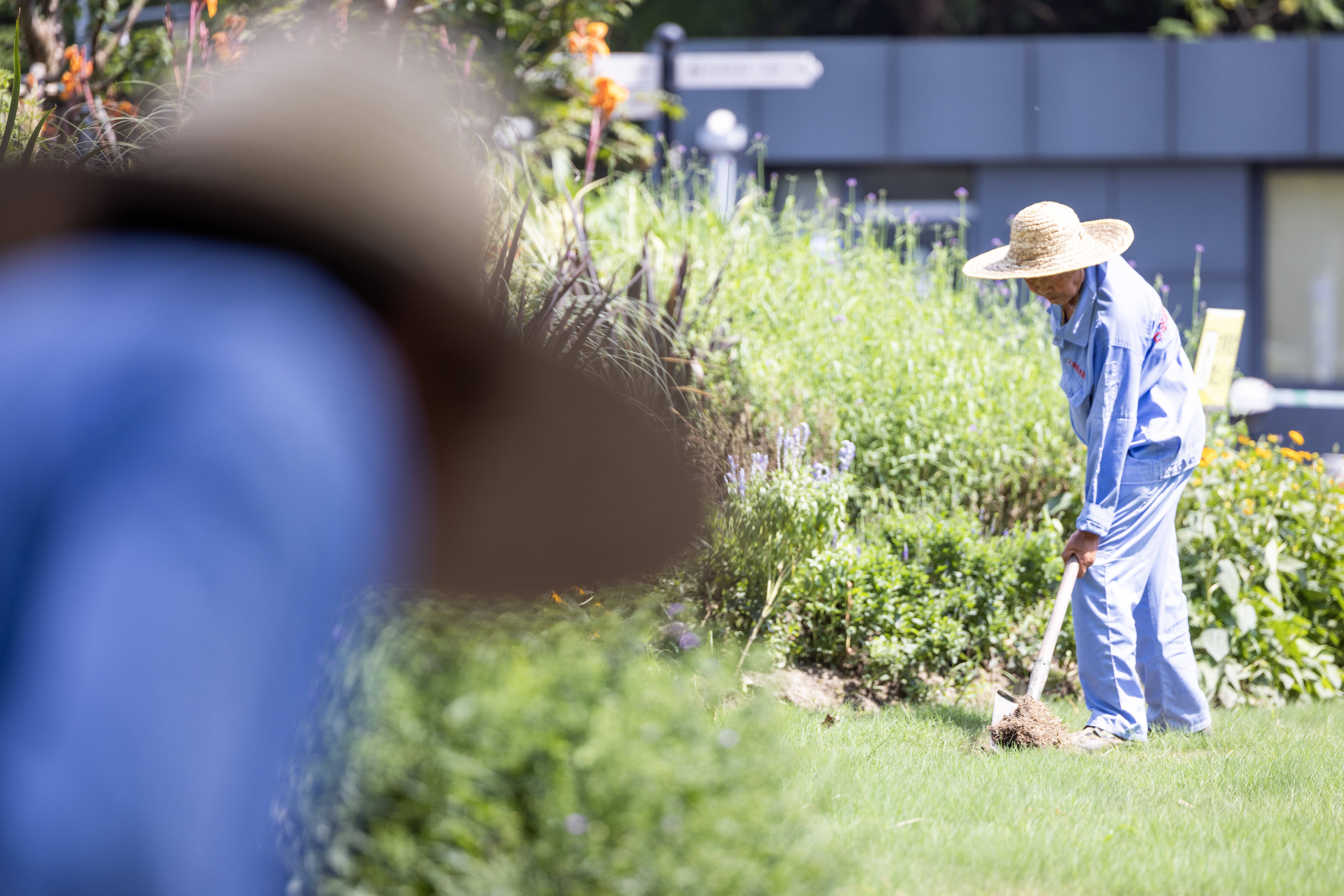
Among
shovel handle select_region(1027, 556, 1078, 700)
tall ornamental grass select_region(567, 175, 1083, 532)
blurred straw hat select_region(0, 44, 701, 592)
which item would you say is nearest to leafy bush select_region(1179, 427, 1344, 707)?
tall ornamental grass select_region(567, 175, 1083, 532)

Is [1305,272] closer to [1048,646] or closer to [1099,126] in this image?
[1099,126]

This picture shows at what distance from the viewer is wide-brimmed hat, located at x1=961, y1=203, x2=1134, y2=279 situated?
379 cm

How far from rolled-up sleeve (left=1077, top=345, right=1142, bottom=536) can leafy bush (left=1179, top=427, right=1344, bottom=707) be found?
3.87 feet

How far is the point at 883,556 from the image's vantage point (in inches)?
173

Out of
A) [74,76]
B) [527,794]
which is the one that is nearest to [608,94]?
[74,76]

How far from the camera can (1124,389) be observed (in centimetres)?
373

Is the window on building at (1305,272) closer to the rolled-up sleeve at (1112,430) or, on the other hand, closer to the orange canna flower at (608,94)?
the orange canna flower at (608,94)

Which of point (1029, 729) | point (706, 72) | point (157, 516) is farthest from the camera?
point (706, 72)

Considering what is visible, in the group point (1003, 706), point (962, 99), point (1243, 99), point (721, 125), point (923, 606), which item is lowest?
point (1003, 706)

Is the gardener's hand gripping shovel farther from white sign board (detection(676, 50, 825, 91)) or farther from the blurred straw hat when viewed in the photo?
white sign board (detection(676, 50, 825, 91))

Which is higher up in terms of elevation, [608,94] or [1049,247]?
[608,94]

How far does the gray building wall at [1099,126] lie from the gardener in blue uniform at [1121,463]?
400 inches

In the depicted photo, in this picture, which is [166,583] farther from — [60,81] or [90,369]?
[60,81]

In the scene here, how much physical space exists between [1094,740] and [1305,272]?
39.9ft
